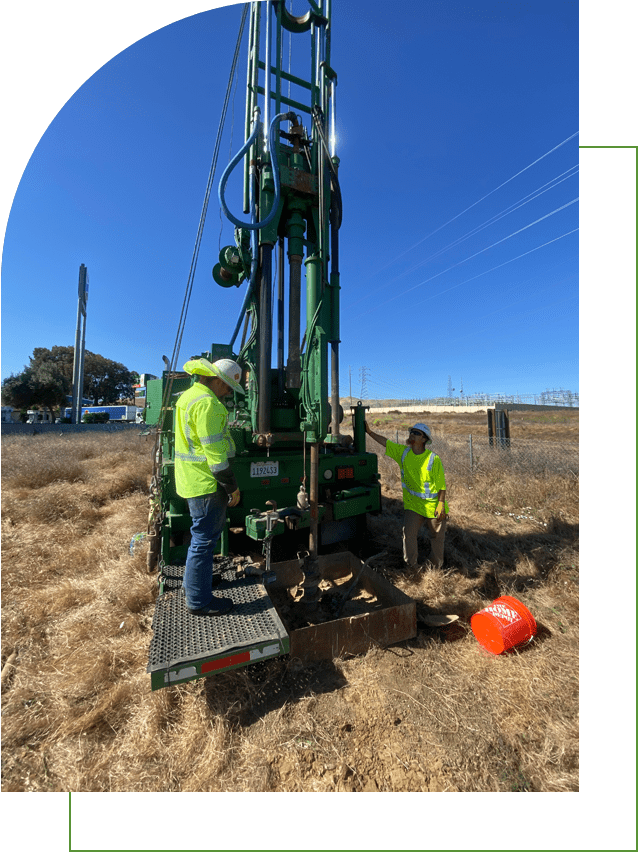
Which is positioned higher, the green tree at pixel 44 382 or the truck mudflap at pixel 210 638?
the green tree at pixel 44 382

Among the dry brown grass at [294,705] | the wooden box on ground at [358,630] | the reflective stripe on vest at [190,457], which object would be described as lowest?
the dry brown grass at [294,705]

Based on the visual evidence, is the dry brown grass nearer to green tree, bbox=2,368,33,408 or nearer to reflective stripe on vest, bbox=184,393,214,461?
reflective stripe on vest, bbox=184,393,214,461

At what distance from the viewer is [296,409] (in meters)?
4.64

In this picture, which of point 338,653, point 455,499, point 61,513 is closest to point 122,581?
point 338,653

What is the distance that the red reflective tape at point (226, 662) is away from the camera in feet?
7.06

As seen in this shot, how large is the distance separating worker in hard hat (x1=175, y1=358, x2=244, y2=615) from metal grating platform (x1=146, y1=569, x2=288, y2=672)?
4.8 inches

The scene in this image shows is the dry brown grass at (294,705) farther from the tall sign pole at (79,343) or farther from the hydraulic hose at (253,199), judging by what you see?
the tall sign pole at (79,343)

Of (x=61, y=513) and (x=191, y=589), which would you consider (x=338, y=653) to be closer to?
(x=191, y=589)

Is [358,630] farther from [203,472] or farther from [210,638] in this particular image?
[203,472]

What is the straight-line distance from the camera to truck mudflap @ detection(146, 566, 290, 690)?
2.10 meters

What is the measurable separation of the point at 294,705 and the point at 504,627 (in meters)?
1.70

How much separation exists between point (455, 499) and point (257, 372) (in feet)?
16.5

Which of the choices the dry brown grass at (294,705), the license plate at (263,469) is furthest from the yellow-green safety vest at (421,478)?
the license plate at (263,469)

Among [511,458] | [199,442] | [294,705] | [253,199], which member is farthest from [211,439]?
[511,458]
